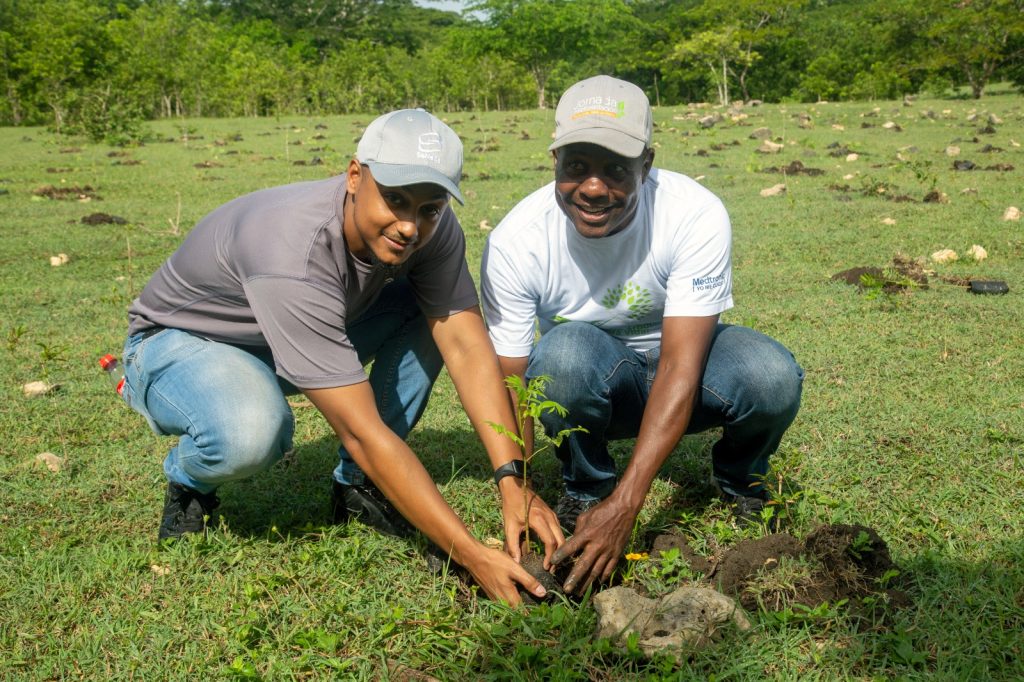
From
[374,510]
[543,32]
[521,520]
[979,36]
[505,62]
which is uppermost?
[543,32]

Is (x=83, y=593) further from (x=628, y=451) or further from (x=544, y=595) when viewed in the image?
(x=628, y=451)

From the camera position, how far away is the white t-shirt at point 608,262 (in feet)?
9.32

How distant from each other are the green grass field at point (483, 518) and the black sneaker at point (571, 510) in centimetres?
22

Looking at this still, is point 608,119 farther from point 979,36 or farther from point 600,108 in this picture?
point 979,36

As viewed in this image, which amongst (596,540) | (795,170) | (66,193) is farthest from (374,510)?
(66,193)

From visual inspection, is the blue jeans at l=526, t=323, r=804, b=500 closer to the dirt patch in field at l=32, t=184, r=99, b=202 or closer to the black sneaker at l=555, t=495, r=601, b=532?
the black sneaker at l=555, t=495, r=601, b=532

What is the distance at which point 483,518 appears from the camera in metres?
3.31

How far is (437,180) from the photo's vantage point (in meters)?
2.45

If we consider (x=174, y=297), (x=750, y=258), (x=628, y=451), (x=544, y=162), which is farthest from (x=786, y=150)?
(x=174, y=297)

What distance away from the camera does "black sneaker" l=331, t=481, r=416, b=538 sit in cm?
314

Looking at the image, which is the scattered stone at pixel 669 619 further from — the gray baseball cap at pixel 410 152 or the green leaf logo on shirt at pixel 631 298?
the gray baseball cap at pixel 410 152

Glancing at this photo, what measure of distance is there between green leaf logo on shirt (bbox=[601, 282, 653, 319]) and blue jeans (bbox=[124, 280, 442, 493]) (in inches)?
27.2

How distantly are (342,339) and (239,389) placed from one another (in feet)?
1.53

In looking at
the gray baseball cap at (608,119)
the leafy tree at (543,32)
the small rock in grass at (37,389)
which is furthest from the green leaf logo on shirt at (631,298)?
the leafy tree at (543,32)
